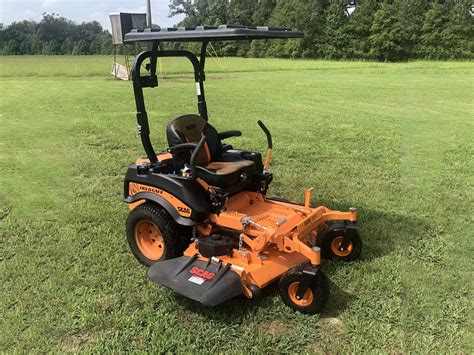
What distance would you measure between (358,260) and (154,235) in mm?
1785

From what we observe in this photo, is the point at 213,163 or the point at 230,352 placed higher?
the point at 213,163

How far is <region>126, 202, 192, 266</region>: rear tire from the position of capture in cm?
379

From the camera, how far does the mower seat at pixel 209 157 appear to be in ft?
12.3

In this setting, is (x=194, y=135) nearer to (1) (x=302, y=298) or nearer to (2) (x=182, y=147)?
(2) (x=182, y=147)

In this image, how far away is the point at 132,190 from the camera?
13.5 ft

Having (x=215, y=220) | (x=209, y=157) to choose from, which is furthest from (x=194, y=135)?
(x=215, y=220)

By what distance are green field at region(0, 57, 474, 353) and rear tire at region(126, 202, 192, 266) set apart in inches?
5.9

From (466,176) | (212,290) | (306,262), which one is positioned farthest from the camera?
(466,176)

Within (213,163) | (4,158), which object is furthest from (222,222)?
(4,158)

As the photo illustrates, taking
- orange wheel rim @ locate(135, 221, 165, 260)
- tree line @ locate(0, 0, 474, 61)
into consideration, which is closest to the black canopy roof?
orange wheel rim @ locate(135, 221, 165, 260)

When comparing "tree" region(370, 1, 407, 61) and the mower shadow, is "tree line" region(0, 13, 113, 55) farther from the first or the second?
the mower shadow

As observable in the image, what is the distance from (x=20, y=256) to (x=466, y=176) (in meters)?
5.80

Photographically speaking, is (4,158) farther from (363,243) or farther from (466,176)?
(466,176)

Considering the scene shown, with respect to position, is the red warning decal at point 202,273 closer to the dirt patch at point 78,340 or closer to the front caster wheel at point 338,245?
the dirt patch at point 78,340
